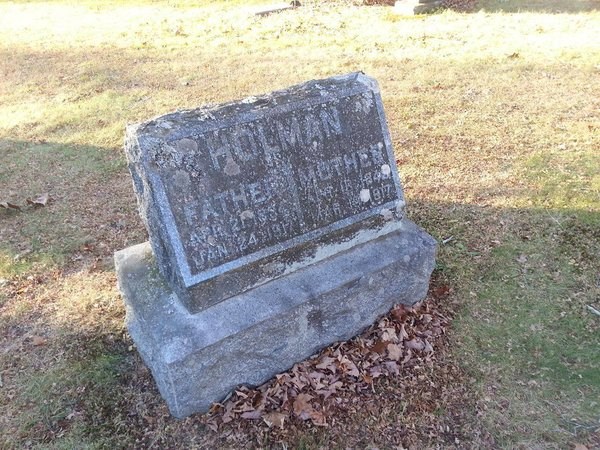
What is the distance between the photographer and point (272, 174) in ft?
10.6

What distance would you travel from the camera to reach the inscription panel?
117 inches

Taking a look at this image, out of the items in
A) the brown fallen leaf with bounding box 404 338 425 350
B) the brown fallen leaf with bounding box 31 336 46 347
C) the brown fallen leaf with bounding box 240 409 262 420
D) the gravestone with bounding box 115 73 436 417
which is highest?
the gravestone with bounding box 115 73 436 417

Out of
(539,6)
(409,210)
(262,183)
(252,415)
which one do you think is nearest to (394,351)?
(252,415)

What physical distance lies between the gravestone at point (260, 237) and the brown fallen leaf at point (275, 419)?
0.28 m

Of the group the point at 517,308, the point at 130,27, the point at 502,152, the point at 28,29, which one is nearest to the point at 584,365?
the point at 517,308

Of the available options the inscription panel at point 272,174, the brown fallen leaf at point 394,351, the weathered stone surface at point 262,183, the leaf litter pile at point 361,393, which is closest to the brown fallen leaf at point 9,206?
the weathered stone surface at point 262,183

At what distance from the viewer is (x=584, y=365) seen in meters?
3.52

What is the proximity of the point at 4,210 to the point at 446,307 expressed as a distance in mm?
4679

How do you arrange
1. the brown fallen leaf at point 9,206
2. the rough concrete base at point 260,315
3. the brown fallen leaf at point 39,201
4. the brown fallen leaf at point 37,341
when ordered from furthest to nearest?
the brown fallen leaf at point 39,201, the brown fallen leaf at point 9,206, the brown fallen leaf at point 37,341, the rough concrete base at point 260,315

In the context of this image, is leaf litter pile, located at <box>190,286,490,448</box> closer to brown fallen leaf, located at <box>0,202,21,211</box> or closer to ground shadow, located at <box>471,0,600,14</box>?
brown fallen leaf, located at <box>0,202,21,211</box>

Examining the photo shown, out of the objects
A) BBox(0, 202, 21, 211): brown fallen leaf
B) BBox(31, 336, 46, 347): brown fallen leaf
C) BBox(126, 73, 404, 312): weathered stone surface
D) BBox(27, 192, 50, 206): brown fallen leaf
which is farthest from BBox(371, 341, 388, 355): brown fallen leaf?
BBox(0, 202, 21, 211): brown fallen leaf

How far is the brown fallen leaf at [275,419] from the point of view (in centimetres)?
316

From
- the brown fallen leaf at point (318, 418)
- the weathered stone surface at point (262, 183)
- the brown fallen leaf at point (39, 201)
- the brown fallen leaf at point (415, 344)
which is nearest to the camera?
the weathered stone surface at point (262, 183)

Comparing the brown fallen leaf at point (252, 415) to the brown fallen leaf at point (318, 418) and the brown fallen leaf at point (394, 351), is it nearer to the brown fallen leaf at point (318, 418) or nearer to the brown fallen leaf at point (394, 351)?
the brown fallen leaf at point (318, 418)
